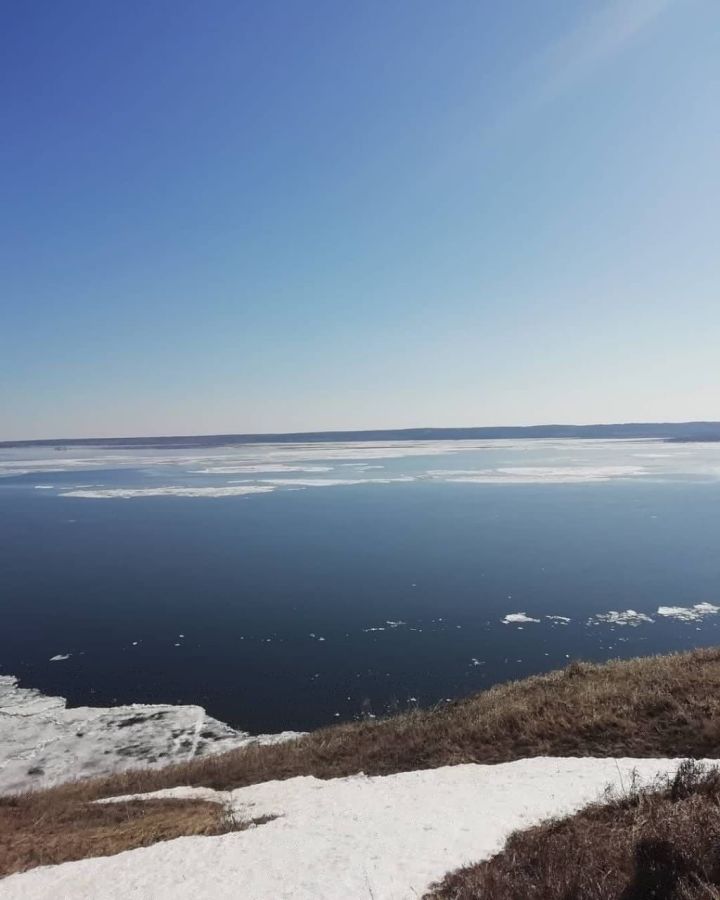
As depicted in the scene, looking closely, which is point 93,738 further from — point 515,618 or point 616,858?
point 515,618

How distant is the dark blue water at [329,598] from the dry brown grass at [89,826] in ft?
18.9

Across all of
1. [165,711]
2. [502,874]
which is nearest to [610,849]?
[502,874]

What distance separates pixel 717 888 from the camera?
5.07m

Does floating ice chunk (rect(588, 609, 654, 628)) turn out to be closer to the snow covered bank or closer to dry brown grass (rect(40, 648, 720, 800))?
dry brown grass (rect(40, 648, 720, 800))

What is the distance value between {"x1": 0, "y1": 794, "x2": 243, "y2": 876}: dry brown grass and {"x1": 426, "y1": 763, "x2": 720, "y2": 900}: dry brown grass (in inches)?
171

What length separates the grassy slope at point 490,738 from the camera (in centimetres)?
1102

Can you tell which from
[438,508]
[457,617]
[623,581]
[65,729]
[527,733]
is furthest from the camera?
[438,508]

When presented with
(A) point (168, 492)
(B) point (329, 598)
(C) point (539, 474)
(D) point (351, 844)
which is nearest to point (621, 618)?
(B) point (329, 598)

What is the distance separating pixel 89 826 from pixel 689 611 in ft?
72.5

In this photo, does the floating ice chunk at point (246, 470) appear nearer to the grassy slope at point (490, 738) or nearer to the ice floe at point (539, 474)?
the ice floe at point (539, 474)

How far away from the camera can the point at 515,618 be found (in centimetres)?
2281

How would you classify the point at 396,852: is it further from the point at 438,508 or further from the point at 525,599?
the point at 438,508

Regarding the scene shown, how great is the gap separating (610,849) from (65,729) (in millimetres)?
14914

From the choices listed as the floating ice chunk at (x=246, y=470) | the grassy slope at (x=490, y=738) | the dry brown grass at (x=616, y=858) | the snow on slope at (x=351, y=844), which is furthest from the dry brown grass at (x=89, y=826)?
the floating ice chunk at (x=246, y=470)
